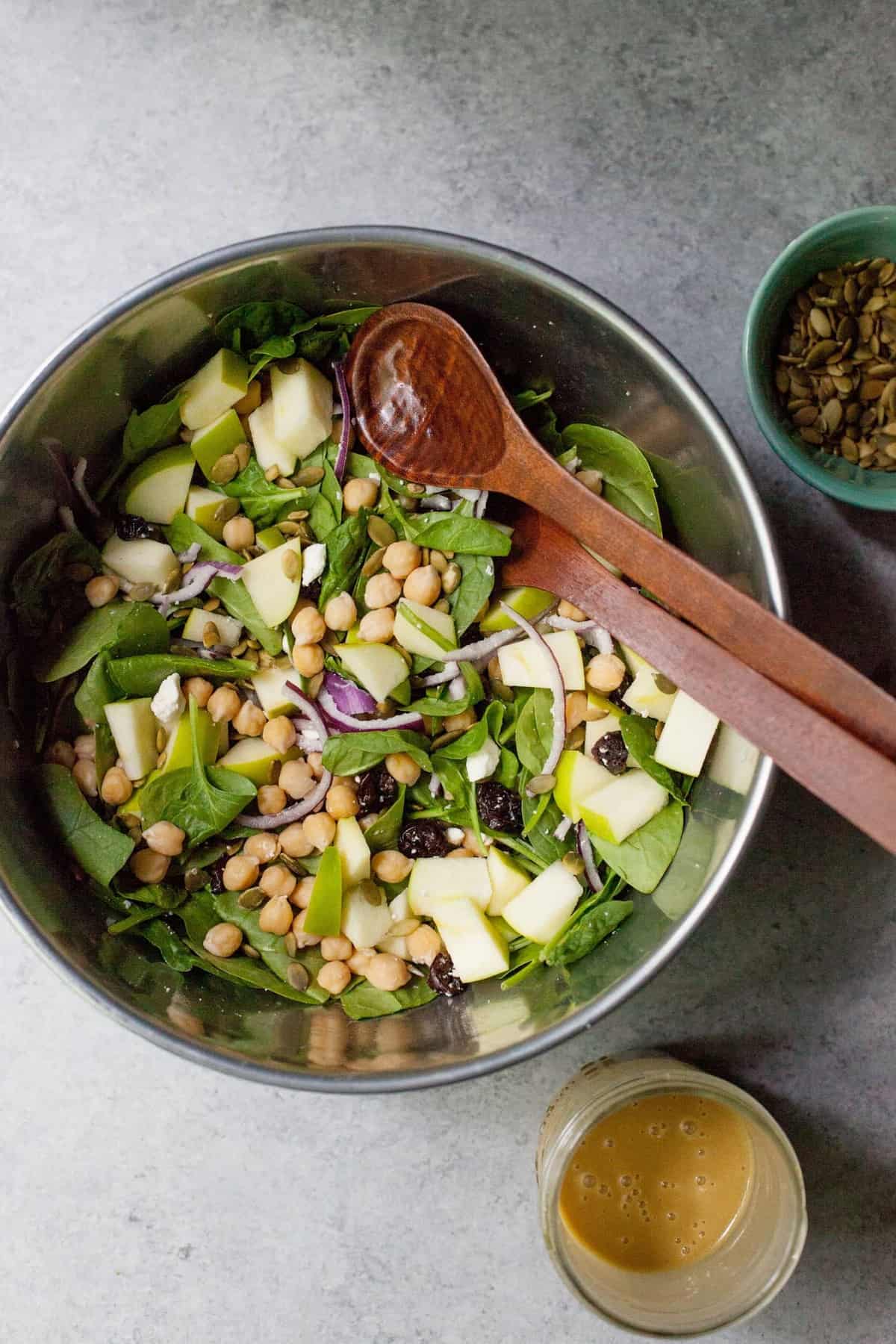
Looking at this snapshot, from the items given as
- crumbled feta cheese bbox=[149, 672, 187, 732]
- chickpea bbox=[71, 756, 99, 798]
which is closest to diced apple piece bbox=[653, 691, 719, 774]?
crumbled feta cheese bbox=[149, 672, 187, 732]

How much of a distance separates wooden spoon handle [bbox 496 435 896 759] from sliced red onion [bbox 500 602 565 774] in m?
0.13

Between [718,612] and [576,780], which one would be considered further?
[576,780]

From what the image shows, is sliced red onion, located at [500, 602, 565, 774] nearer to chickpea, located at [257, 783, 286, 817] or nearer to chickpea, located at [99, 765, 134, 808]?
chickpea, located at [257, 783, 286, 817]

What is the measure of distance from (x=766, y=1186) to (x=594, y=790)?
66 centimetres

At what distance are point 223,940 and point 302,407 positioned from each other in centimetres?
78

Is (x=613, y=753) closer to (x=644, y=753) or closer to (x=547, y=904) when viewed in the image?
(x=644, y=753)

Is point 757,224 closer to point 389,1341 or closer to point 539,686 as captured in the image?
point 539,686

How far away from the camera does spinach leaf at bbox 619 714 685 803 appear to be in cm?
153

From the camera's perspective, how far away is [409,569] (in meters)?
1.59

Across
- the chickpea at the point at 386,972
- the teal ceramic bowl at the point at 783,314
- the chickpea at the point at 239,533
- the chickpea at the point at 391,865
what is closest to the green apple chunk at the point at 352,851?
the chickpea at the point at 391,865

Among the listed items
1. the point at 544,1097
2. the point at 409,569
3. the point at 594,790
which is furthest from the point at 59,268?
the point at 544,1097

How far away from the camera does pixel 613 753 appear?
1.56 metres

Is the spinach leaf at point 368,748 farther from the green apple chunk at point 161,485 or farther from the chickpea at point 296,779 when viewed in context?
the green apple chunk at point 161,485

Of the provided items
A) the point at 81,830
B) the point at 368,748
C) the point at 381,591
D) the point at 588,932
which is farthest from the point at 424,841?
the point at 81,830
